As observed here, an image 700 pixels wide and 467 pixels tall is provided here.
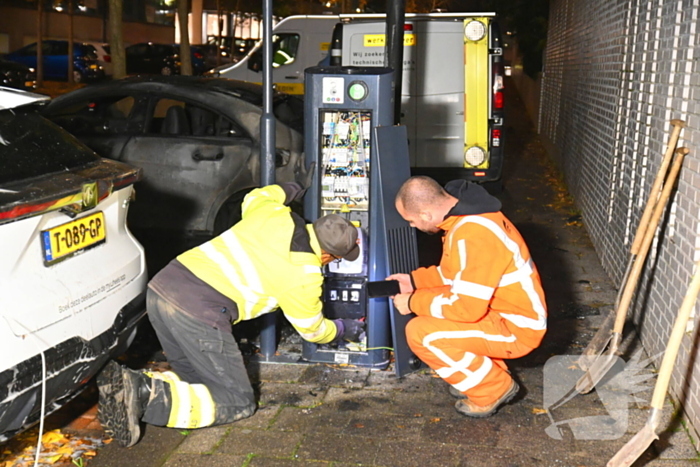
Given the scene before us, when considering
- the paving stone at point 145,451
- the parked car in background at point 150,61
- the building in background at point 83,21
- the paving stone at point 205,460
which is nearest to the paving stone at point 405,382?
the paving stone at point 205,460

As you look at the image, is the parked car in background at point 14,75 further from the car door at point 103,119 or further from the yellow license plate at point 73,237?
the yellow license plate at point 73,237

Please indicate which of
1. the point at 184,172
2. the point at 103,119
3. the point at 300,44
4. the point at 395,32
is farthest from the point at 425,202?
the point at 300,44

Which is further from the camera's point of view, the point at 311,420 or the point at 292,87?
the point at 292,87

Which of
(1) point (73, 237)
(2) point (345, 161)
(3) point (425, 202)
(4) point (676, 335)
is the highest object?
(2) point (345, 161)

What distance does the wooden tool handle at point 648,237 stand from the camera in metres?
4.42

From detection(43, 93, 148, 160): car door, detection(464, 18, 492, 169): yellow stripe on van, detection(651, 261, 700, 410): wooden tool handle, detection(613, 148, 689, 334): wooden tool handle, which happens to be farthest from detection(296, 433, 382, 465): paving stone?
detection(464, 18, 492, 169): yellow stripe on van

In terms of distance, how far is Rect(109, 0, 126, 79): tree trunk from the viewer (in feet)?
59.2

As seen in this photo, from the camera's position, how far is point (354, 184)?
4871 mm

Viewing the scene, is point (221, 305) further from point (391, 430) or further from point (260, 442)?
point (391, 430)

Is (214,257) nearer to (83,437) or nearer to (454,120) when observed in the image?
(83,437)

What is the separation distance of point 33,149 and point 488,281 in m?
2.33

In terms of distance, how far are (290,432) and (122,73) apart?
15.5 meters

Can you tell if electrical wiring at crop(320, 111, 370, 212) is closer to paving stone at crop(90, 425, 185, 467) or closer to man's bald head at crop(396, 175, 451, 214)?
man's bald head at crop(396, 175, 451, 214)

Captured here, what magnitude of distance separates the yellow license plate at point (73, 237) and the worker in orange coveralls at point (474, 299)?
1.59 m
